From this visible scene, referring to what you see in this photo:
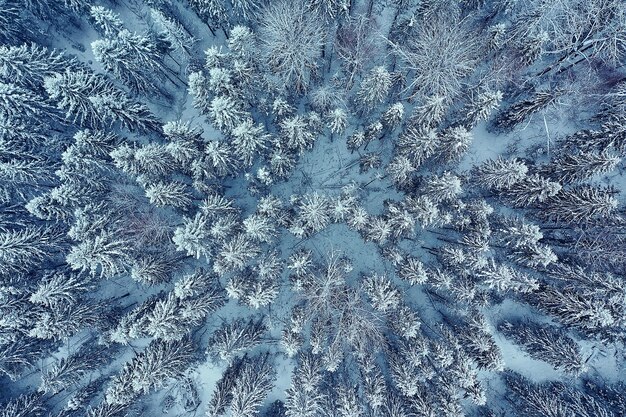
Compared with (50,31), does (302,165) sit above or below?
below

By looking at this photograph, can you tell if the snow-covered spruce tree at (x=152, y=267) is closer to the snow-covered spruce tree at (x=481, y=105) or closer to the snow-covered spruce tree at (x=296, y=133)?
the snow-covered spruce tree at (x=296, y=133)

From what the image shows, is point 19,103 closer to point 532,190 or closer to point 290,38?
point 290,38

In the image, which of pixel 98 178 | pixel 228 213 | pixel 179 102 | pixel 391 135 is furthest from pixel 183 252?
pixel 391 135

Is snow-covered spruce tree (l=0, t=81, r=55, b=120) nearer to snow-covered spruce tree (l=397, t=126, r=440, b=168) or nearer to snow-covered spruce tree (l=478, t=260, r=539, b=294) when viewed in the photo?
snow-covered spruce tree (l=397, t=126, r=440, b=168)

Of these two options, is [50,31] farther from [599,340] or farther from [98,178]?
[599,340]

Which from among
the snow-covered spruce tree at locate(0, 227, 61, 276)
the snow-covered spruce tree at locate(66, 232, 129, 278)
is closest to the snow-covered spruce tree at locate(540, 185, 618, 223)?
the snow-covered spruce tree at locate(66, 232, 129, 278)

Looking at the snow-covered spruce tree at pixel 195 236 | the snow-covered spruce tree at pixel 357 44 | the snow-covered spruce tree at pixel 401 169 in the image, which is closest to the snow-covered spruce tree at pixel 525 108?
the snow-covered spruce tree at pixel 401 169

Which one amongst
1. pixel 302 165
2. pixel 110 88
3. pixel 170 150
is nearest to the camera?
pixel 170 150
